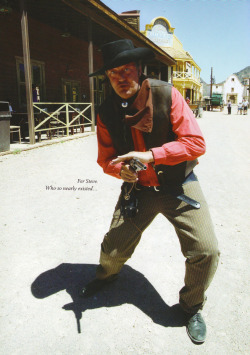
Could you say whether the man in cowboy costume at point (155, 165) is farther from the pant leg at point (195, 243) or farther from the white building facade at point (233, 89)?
the white building facade at point (233, 89)

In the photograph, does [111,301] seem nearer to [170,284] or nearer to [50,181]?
[170,284]

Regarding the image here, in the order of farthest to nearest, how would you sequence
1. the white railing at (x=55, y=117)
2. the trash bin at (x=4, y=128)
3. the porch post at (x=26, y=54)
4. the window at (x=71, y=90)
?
the window at (x=71, y=90) → the white railing at (x=55, y=117) → the porch post at (x=26, y=54) → the trash bin at (x=4, y=128)

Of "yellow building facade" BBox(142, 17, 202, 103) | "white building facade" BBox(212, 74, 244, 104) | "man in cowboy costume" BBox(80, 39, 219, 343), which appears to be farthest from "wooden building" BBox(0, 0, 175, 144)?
"white building facade" BBox(212, 74, 244, 104)

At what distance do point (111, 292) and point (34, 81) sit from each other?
11801 millimetres

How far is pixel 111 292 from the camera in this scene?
8.31 ft

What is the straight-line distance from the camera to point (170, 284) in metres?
2.60

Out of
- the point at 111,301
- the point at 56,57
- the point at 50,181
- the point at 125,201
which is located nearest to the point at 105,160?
the point at 125,201

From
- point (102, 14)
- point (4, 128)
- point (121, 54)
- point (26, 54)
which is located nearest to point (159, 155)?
point (121, 54)

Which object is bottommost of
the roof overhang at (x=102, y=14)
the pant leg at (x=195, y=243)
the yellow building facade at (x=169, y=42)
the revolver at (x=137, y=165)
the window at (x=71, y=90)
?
the pant leg at (x=195, y=243)

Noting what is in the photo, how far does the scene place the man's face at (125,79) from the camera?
2.03m

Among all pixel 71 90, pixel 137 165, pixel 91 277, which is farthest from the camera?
pixel 71 90

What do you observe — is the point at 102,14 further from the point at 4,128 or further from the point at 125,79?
the point at 125,79

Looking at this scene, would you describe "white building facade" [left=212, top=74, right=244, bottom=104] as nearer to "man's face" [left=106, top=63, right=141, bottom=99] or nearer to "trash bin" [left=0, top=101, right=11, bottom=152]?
"trash bin" [left=0, top=101, right=11, bottom=152]

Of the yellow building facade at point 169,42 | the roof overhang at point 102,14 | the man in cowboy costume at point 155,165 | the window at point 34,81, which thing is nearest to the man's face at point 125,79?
the man in cowboy costume at point 155,165
